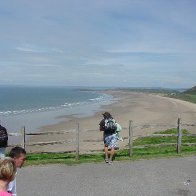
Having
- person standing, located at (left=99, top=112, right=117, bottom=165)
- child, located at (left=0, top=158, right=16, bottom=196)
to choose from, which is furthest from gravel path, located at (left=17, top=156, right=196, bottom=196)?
child, located at (left=0, top=158, right=16, bottom=196)

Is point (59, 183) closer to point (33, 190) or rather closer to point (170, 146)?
point (33, 190)

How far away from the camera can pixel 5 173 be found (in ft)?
13.6

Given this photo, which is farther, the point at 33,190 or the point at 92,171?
the point at 92,171

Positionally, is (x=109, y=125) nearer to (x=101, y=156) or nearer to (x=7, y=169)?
(x=101, y=156)

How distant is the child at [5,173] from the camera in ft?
13.6

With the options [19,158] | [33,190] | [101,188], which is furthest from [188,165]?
[19,158]

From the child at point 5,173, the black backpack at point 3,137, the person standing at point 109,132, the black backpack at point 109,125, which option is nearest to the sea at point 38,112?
the person standing at point 109,132

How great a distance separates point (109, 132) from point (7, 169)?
9727mm

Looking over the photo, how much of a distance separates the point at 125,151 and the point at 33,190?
619 cm

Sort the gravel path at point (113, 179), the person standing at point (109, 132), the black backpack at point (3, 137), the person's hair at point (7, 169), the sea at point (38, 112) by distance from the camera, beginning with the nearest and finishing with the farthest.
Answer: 1. the person's hair at point (7, 169)
2. the black backpack at point (3, 137)
3. the gravel path at point (113, 179)
4. the person standing at point (109, 132)
5. the sea at point (38, 112)

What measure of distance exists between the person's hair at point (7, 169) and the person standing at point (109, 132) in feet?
30.7

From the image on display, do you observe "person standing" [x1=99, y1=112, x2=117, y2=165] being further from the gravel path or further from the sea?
the sea

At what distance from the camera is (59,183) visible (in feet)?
36.1

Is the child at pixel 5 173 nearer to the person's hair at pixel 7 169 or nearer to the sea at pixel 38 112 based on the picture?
the person's hair at pixel 7 169
